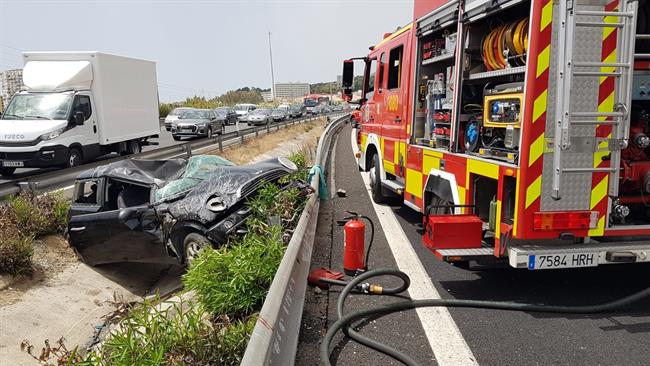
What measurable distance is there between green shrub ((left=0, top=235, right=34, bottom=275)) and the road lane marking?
4713 mm

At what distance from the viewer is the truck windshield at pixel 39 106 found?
13000 mm

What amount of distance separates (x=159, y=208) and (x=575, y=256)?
16.6 feet

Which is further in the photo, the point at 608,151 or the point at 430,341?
the point at 608,151

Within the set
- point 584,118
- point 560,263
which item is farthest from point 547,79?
point 560,263

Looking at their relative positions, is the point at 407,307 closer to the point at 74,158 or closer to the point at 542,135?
the point at 542,135

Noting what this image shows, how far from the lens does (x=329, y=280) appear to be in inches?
181

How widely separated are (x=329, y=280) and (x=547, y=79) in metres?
2.55

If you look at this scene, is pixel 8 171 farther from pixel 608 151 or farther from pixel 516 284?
pixel 608 151

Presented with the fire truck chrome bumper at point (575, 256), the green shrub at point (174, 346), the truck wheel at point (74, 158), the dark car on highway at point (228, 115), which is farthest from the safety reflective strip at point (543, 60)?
the dark car on highway at point (228, 115)

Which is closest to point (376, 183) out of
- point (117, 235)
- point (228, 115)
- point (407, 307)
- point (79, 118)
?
point (117, 235)

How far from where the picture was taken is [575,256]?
3846mm

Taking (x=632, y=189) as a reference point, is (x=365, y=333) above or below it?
below

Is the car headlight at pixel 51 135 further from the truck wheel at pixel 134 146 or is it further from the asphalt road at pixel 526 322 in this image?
the asphalt road at pixel 526 322

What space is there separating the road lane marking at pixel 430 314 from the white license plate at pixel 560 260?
81cm
